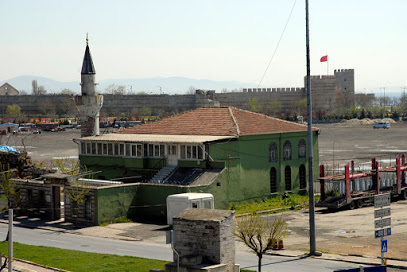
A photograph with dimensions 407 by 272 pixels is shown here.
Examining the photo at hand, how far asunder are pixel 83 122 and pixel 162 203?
59.2 feet

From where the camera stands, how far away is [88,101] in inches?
2334

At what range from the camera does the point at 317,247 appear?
34.8 m

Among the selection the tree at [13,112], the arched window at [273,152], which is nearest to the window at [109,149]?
the arched window at [273,152]

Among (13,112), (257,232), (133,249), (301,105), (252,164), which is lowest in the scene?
(133,249)

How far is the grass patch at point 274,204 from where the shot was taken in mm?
46344

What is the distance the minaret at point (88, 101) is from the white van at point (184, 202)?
19653 millimetres

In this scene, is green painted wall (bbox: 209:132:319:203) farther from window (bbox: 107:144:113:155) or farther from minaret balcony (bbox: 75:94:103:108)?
minaret balcony (bbox: 75:94:103:108)

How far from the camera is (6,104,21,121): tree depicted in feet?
593

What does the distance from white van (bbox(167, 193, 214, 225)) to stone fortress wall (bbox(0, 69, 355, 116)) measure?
146471 mm

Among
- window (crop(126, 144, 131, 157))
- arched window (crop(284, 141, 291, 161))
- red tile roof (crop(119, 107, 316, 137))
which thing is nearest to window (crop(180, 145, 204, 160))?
red tile roof (crop(119, 107, 316, 137))

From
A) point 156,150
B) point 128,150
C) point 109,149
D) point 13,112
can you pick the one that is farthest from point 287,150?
point 13,112

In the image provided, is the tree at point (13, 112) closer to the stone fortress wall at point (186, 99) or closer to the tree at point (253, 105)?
the stone fortress wall at point (186, 99)

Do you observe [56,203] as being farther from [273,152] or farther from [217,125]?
[273,152]

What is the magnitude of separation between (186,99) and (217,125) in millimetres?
137473
